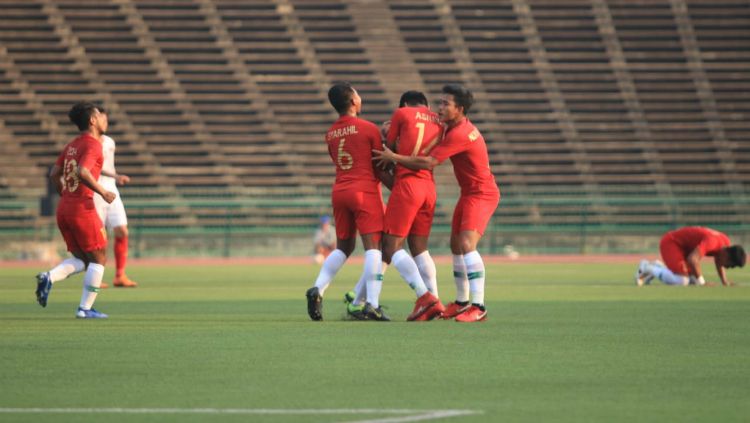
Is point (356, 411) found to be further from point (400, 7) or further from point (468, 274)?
point (400, 7)

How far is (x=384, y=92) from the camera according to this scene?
126 ft

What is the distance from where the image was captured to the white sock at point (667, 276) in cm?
1964

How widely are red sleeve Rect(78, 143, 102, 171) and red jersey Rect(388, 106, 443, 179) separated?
248cm

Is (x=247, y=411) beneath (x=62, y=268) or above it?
beneath

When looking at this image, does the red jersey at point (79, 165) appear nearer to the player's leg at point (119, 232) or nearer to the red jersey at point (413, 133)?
the red jersey at point (413, 133)

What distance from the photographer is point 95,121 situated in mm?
13094

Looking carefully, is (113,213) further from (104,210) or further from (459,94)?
(459,94)

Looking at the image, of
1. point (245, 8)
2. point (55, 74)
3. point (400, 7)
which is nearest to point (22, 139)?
point (55, 74)

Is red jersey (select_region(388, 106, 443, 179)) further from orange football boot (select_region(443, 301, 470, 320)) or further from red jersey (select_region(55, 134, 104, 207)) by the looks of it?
red jersey (select_region(55, 134, 104, 207))

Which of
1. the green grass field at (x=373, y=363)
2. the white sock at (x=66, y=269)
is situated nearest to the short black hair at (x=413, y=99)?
the green grass field at (x=373, y=363)

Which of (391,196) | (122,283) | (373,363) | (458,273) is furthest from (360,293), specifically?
(122,283)

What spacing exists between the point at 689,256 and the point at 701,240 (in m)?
0.26

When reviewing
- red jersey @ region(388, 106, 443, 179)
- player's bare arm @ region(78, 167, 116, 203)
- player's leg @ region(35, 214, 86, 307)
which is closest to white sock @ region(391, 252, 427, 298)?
red jersey @ region(388, 106, 443, 179)

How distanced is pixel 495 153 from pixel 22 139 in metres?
11.5
